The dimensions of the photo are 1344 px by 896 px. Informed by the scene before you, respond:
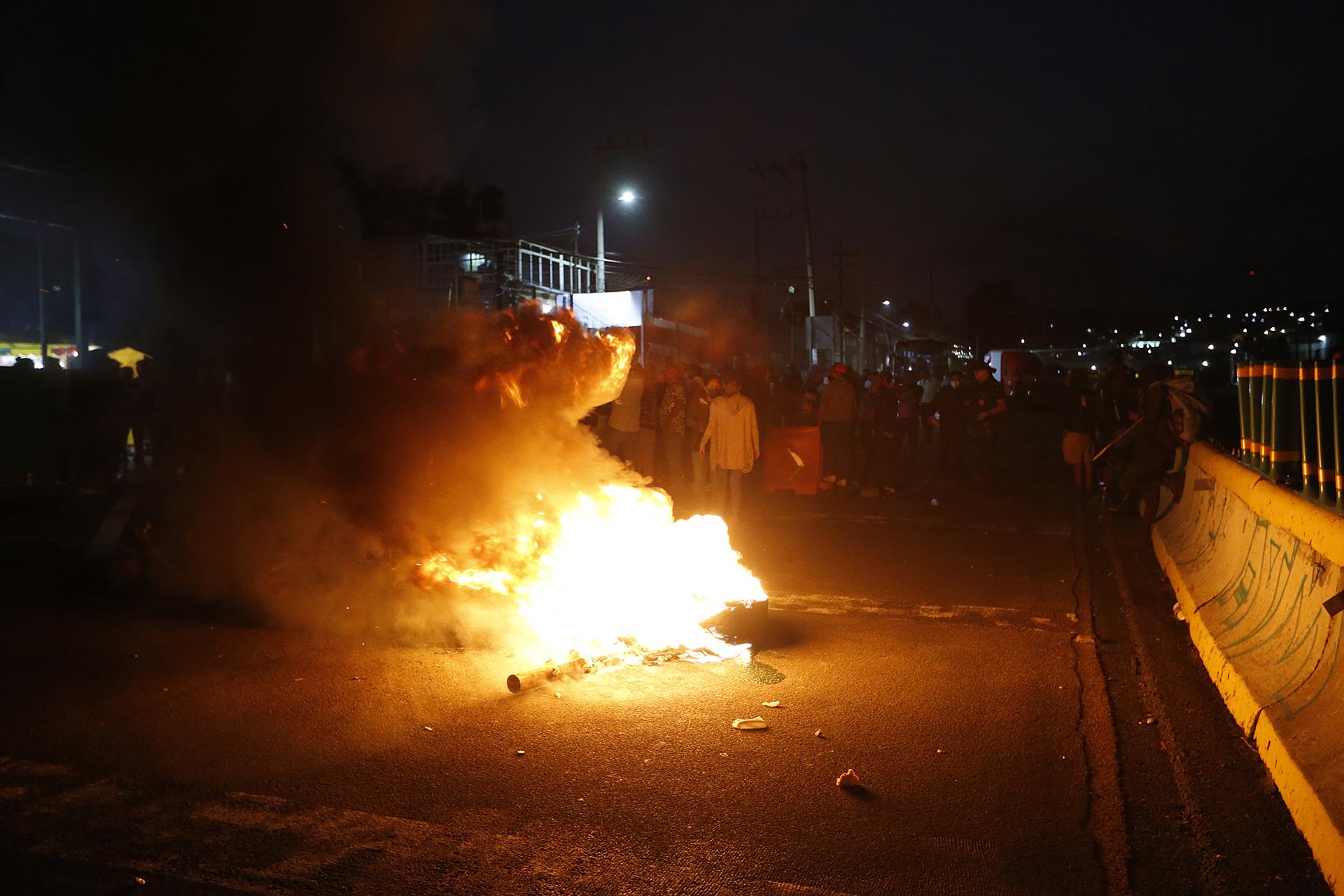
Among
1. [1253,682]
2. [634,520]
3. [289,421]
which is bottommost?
[1253,682]

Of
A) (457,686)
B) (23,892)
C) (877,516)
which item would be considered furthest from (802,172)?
(23,892)

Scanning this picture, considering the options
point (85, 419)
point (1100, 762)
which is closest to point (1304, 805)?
point (1100, 762)

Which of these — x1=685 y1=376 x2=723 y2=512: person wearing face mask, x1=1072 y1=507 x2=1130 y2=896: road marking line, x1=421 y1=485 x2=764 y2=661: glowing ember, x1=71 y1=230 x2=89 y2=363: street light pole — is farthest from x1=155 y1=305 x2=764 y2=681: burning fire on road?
x1=71 y1=230 x2=89 y2=363: street light pole

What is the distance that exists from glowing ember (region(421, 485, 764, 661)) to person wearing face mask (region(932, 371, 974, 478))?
376 inches

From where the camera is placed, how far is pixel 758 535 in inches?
445

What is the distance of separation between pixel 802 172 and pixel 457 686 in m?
36.2

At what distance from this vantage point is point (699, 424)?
12.3m

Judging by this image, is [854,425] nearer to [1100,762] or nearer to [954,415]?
[954,415]

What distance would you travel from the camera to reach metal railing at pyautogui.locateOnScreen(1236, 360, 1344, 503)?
19.0 feet

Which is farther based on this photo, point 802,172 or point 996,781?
point 802,172

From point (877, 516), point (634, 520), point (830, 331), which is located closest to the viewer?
point (634, 520)

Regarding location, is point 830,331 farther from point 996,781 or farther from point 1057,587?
point 996,781

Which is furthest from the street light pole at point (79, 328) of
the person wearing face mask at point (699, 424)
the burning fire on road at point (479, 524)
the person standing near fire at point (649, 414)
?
the person wearing face mask at point (699, 424)

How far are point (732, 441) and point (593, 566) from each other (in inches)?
172
